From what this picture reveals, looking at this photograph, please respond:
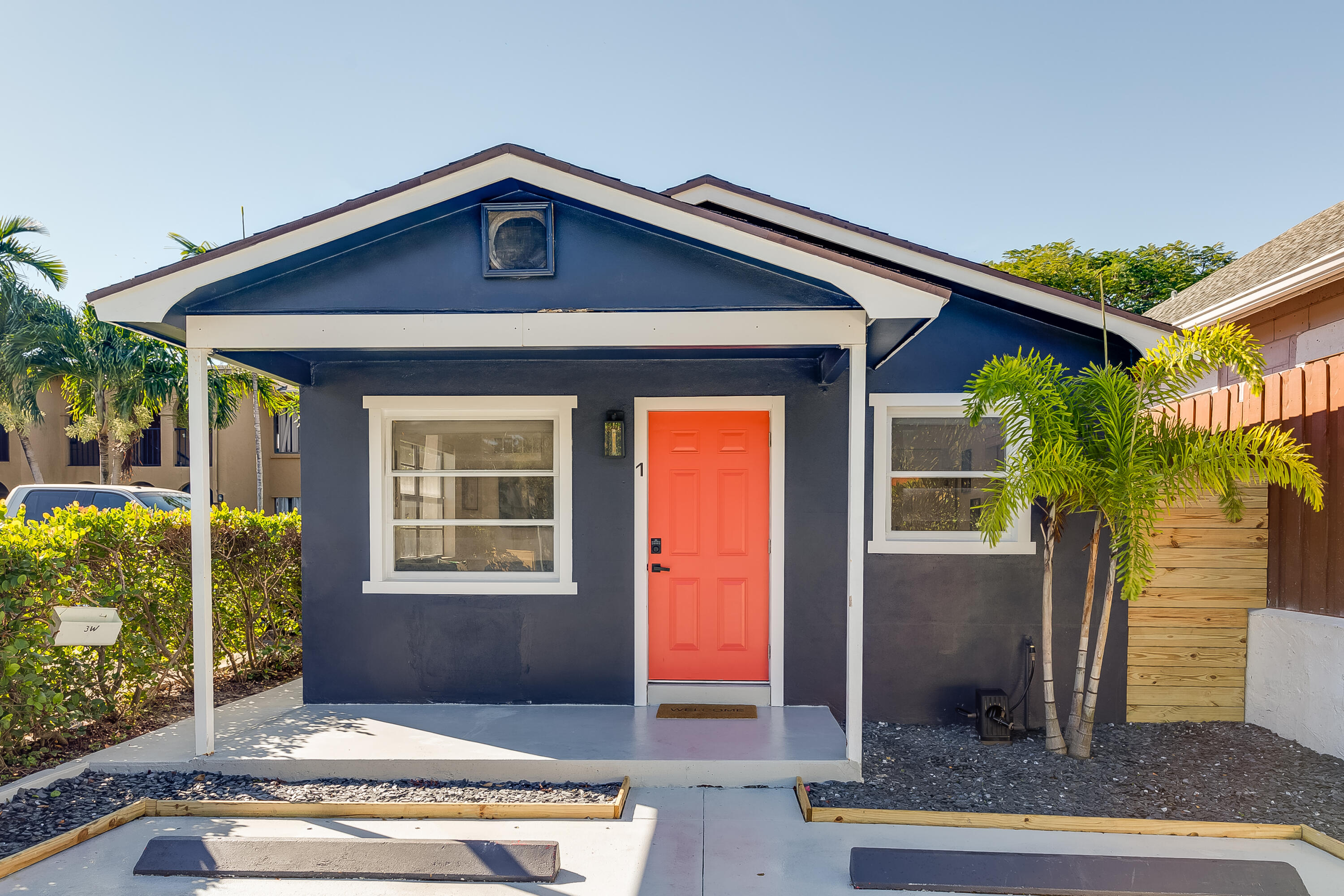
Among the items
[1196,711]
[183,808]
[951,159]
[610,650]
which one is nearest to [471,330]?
[610,650]

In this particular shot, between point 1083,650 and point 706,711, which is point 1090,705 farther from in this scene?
point 706,711

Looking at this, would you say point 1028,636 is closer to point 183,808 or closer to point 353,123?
point 183,808

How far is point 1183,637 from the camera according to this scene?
5.14 meters

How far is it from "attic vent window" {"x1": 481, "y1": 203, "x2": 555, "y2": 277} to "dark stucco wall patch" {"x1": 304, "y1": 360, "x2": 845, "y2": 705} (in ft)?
4.16

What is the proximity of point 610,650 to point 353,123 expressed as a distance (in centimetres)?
621

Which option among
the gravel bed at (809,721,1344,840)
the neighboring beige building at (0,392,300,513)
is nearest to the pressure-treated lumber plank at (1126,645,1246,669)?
the gravel bed at (809,721,1344,840)

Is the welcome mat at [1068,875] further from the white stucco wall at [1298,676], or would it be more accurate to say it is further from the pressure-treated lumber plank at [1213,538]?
the pressure-treated lumber plank at [1213,538]

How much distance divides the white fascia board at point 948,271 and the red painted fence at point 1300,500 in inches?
36.4

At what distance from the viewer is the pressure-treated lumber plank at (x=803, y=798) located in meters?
3.69

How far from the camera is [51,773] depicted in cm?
410

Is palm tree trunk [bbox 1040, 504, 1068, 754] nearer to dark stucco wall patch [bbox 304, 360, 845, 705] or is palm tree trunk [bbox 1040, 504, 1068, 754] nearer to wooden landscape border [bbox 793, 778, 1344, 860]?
wooden landscape border [bbox 793, 778, 1344, 860]

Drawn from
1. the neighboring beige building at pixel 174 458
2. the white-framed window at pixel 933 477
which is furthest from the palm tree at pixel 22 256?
the white-framed window at pixel 933 477

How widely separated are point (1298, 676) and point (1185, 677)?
0.63 meters

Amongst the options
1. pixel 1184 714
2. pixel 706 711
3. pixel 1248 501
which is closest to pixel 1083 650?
pixel 1184 714
